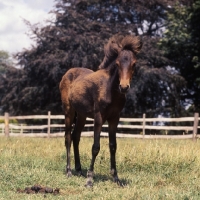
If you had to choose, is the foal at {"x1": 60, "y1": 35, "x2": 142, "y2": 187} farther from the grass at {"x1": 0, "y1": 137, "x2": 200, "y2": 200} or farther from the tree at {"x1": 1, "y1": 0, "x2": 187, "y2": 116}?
the tree at {"x1": 1, "y1": 0, "x2": 187, "y2": 116}

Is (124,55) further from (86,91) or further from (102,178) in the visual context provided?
(102,178)

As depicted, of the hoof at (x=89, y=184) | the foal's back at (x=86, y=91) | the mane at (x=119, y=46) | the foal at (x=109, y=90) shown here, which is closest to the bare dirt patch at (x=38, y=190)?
the hoof at (x=89, y=184)

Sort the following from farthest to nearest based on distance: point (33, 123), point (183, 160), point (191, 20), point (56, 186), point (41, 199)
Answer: point (33, 123) → point (191, 20) → point (183, 160) → point (56, 186) → point (41, 199)

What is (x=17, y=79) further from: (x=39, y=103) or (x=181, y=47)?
(x=181, y=47)

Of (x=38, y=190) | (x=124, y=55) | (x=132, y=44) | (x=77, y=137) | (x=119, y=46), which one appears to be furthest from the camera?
(x=77, y=137)

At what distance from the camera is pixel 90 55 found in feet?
85.7

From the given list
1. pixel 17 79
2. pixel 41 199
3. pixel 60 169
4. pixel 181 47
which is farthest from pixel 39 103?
pixel 41 199

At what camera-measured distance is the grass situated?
6.09 meters

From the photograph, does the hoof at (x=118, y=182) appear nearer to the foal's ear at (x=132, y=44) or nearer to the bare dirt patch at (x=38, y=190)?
the bare dirt patch at (x=38, y=190)

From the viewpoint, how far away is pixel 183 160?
28.0 ft

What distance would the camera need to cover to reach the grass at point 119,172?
609cm

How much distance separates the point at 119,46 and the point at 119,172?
8.57ft

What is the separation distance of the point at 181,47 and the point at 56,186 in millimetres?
20602

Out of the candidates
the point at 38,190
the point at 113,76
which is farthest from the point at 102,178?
the point at 113,76
